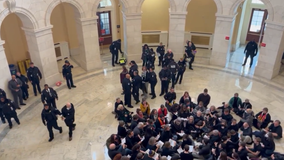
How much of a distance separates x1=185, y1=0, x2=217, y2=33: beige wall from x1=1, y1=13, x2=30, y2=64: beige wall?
10197 millimetres

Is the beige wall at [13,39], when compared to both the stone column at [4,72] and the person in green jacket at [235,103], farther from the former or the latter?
the person in green jacket at [235,103]

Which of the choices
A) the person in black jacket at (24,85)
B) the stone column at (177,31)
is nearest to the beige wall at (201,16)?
the stone column at (177,31)

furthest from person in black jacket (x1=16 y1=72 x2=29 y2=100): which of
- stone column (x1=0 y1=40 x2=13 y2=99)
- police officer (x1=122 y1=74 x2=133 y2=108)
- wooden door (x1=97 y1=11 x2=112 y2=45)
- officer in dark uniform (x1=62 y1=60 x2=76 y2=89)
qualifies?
wooden door (x1=97 y1=11 x2=112 y2=45)

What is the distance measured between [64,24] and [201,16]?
8617mm

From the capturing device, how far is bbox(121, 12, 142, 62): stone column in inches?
564

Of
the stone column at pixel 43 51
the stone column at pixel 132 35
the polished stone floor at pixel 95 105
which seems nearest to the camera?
the polished stone floor at pixel 95 105

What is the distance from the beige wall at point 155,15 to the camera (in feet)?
56.5

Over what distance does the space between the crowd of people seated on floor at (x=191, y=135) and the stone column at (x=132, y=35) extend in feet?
19.2

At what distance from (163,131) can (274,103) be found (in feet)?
20.3

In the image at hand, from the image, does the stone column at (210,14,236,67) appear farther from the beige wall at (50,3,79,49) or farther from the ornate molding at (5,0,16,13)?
the ornate molding at (5,0,16,13)

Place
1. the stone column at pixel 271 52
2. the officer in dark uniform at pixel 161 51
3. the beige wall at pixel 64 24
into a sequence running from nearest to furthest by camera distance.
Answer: the stone column at pixel 271 52 → the officer in dark uniform at pixel 161 51 → the beige wall at pixel 64 24

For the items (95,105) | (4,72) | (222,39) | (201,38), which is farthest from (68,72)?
(201,38)

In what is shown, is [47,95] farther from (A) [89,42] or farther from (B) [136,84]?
(A) [89,42]

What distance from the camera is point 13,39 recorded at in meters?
13.9
